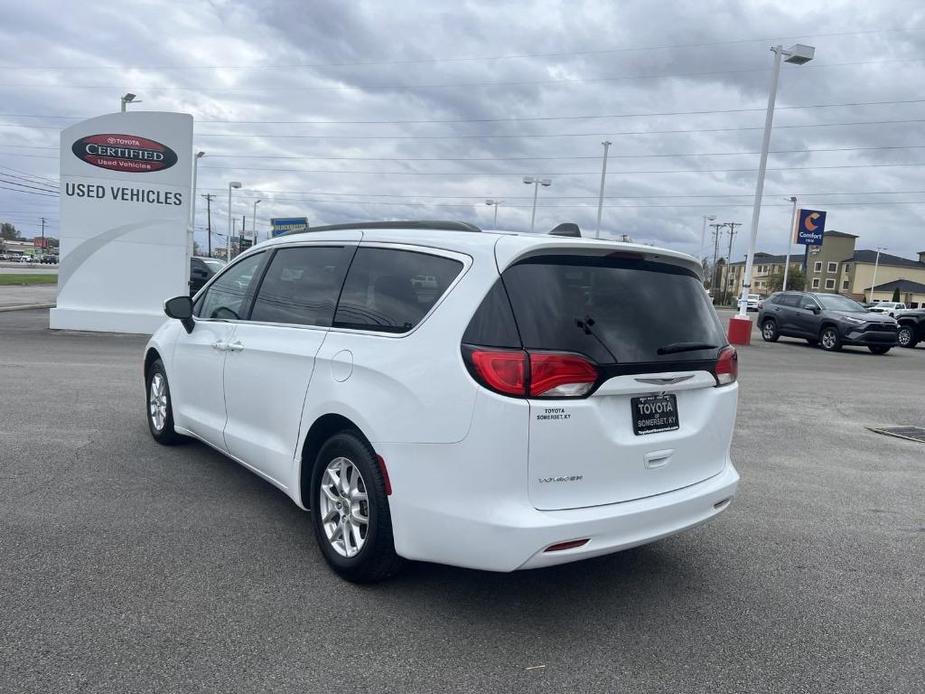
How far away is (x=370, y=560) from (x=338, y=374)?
916mm

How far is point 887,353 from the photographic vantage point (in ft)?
66.8

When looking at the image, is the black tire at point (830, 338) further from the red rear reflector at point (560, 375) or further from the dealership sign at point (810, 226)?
the dealership sign at point (810, 226)

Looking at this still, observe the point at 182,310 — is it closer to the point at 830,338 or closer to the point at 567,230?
the point at 567,230

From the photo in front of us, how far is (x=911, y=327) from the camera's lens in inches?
895

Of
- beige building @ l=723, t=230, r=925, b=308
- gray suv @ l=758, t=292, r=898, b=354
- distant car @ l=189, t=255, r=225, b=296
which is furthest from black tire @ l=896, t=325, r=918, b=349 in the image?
beige building @ l=723, t=230, r=925, b=308

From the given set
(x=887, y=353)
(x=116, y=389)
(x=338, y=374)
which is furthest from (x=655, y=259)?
(x=887, y=353)

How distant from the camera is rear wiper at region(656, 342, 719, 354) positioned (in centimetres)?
331

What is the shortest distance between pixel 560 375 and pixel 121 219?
1486cm

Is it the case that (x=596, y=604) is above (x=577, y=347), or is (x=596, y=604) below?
below

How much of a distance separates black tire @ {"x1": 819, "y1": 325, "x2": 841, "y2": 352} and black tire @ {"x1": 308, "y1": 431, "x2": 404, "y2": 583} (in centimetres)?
Result: 1945

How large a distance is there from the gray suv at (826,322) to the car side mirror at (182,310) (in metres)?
18.6

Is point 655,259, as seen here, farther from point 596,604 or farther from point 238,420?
point 238,420

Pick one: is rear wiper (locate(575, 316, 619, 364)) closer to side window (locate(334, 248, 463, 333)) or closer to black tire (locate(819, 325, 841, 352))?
side window (locate(334, 248, 463, 333))

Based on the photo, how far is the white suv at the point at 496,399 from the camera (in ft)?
9.64
